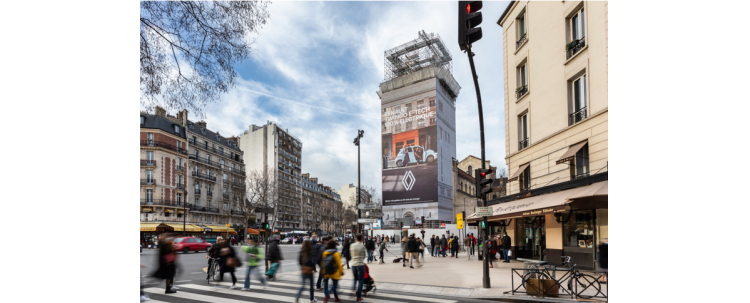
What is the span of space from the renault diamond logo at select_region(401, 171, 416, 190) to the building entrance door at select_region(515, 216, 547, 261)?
Answer: 141 ft

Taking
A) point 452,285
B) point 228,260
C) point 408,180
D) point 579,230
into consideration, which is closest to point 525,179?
point 579,230

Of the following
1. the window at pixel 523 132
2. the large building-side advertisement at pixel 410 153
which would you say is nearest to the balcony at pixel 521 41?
the window at pixel 523 132

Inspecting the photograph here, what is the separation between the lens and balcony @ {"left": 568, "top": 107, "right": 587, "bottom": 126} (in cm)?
1465

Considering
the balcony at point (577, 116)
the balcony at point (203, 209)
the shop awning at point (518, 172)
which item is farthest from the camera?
the balcony at point (203, 209)

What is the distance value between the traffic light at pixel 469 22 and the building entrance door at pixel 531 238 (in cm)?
1177

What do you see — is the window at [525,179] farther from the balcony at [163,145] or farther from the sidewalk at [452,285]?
the balcony at [163,145]

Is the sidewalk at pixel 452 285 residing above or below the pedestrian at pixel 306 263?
below

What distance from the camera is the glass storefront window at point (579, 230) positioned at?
13.9 m

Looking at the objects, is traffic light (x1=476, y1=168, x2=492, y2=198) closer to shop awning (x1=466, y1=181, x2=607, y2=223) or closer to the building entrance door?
shop awning (x1=466, y1=181, x2=607, y2=223)

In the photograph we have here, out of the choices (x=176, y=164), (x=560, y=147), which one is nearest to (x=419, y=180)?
(x=176, y=164)

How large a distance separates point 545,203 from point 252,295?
10642 millimetres

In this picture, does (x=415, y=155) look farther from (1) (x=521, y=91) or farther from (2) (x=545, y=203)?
(2) (x=545, y=203)
